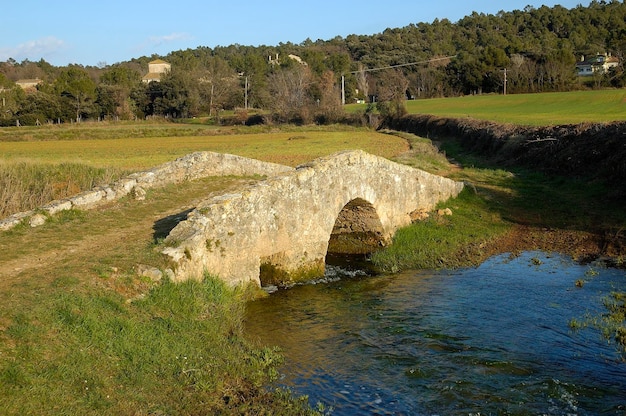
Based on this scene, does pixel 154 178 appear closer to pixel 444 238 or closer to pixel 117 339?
pixel 444 238

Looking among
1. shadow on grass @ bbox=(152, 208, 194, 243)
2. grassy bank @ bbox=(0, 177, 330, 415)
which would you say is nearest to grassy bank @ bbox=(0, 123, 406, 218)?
shadow on grass @ bbox=(152, 208, 194, 243)

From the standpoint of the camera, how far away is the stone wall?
14.1m

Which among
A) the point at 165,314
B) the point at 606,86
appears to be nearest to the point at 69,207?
the point at 165,314

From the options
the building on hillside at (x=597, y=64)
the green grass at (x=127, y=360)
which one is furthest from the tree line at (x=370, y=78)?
the green grass at (x=127, y=360)

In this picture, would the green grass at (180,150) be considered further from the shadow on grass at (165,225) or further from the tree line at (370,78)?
the tree line at (370,78)

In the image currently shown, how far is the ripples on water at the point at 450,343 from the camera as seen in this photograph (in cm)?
820

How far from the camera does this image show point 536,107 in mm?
58031

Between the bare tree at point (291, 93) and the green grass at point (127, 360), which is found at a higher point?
the bare tree at point (291, 93)

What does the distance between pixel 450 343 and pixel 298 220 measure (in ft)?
17.9

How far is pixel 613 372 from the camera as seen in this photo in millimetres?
8906

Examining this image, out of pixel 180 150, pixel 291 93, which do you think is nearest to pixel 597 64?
pixel 291 93

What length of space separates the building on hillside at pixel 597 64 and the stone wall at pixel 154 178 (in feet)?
245

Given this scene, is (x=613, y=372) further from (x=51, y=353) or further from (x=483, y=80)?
(x=483, y=80)

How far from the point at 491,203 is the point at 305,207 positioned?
31.4 feet
